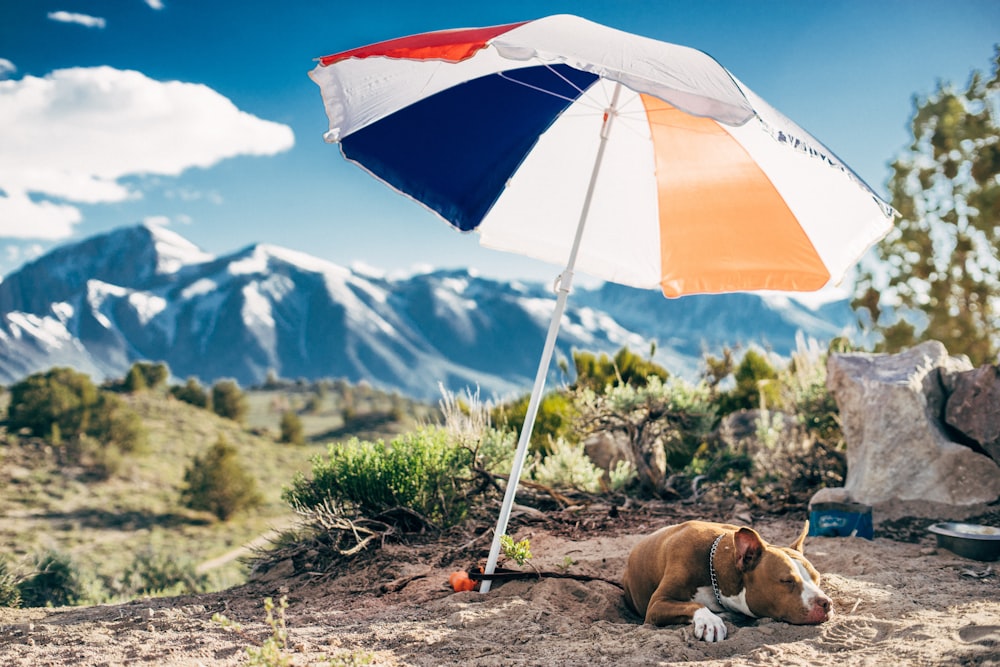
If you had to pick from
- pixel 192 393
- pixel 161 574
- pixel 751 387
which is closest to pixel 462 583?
pixel 751 387

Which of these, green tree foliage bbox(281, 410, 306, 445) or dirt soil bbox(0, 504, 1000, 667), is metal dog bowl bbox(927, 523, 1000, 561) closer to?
dirt soil bbox(0, 504, 1000, 667)

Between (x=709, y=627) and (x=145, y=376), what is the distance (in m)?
49.0

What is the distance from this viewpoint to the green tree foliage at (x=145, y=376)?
44.3 meters

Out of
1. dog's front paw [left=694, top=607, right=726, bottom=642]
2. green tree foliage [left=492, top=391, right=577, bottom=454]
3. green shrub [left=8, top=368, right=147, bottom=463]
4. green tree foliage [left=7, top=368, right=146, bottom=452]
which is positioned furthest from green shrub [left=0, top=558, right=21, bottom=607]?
green tree foliage [left=7, top=368, right=146, bottom=452]

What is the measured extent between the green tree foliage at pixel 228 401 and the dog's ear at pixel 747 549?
47389 millimetres

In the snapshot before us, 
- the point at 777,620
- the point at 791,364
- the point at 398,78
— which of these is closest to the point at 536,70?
the point at 398,78

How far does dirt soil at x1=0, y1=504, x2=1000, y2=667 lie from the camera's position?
270 cm

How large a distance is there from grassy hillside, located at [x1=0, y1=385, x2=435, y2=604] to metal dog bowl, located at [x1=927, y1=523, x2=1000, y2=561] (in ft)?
41.2

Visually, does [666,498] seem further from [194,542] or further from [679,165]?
[194,542]

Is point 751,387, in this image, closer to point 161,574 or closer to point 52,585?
point 52,585

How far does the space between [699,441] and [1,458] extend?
3252 centimetres

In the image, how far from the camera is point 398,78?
3.74m

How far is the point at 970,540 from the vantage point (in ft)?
13.4

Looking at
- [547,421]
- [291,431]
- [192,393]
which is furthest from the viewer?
[192,393]
